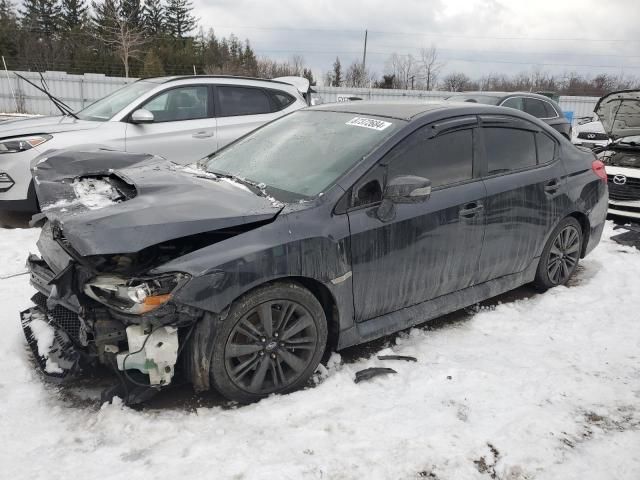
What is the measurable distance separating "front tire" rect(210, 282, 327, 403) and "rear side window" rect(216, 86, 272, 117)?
15.5 feet

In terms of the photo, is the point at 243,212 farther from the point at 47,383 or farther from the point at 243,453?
the point at 47,383

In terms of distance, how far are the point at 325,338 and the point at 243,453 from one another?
85cm

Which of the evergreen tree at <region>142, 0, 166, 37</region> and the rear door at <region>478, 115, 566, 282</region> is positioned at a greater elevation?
the evergreen tree at <region>142, 0, 166, 37</region>

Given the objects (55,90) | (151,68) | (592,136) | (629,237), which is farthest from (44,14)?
(629,237)

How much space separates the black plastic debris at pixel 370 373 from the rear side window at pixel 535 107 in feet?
28.0

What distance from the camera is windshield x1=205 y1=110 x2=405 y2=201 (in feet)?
10.7

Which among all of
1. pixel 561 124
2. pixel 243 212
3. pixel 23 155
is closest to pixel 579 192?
pixel 243 212

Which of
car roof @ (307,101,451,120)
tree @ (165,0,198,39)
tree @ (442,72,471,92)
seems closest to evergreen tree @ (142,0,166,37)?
tree @ (165,0,198,39)

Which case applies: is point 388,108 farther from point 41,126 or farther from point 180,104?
point 41,126

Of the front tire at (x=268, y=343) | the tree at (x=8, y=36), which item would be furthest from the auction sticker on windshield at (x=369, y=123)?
the tree at (x=8, y=36)

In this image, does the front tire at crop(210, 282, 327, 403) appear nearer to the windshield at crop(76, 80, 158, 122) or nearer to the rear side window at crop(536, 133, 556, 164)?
the rear side window at crop(536, 133, 556, 164)

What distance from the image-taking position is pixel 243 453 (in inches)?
97.7

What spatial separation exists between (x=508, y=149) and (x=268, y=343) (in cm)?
253

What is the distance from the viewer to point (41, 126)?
6.12 metres
